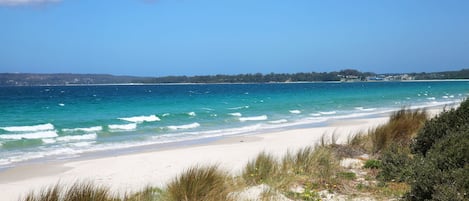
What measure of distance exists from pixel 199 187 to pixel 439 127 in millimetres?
4518

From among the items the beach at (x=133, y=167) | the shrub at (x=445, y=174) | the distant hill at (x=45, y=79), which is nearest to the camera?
the shrub at (x=445, y=174)

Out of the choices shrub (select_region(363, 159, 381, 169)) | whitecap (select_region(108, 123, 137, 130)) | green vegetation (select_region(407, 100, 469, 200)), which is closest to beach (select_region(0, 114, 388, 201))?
shrub (select_region(363, 159, 381, 169))

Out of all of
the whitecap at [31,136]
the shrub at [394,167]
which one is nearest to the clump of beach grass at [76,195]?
the shrub at [394,167]

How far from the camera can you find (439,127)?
8.19 m

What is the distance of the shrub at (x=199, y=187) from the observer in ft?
19.0

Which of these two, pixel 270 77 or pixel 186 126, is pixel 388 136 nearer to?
pixel 186 126

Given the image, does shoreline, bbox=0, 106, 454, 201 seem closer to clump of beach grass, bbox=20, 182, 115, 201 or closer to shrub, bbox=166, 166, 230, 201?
shrub, bbox=166, 166, 230, 201

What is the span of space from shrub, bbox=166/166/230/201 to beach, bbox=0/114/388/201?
1467 mm

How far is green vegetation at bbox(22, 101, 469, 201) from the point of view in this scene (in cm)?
526

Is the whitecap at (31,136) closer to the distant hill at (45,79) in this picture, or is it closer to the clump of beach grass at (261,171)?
the clump of beach grass at (261,171)

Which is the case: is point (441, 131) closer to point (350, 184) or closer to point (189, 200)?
point (350, 184)

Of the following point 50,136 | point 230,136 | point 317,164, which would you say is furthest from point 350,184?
point 50,136

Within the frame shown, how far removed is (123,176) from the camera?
9797 millimetres

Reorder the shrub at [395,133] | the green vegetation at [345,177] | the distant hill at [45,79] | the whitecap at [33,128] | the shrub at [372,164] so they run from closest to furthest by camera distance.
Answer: the green vegetation at [345,177] < the shrub at [372,164] < the shrub at [395,133] < the whitecap at [33,128] < the distant hill at [45,79]
